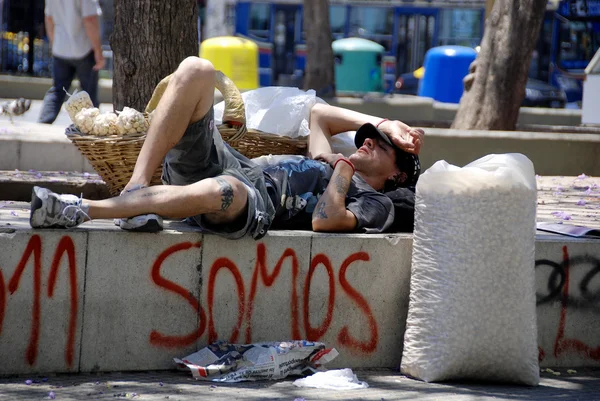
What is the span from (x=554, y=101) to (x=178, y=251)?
19.1 metres

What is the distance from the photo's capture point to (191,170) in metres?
4.22

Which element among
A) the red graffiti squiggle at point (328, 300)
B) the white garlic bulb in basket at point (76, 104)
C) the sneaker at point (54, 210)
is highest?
the white garlic bulb in basket at point (76, 104)

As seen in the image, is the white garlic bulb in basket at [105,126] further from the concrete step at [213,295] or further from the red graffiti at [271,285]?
the red graffiti at [271,285]

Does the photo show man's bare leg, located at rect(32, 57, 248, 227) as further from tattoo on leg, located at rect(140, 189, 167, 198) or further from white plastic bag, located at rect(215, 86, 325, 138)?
white plastic bag, located at rect(215, 86, 325, 138)

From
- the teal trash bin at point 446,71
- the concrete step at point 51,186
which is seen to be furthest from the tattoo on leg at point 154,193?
the teal trash bin at point 446,71

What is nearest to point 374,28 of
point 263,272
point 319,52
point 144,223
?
point 319,52

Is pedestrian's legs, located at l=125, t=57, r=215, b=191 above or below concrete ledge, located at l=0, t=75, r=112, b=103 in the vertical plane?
above

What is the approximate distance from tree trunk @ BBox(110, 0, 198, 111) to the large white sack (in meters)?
2.18

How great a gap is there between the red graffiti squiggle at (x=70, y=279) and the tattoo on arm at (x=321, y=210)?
111 centimetres

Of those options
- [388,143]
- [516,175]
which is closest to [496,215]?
[516,175]

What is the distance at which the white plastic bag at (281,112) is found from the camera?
5344 mm

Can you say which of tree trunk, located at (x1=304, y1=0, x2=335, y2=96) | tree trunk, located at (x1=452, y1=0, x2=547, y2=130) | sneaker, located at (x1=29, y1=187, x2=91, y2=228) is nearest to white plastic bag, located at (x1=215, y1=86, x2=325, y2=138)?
sneaker, located at (x1=29, y1=187, x2=91, y2=228)

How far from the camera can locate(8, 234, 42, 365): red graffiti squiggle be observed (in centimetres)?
379

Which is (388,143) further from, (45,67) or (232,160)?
(45,67)
